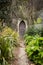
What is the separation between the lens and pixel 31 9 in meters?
21.5

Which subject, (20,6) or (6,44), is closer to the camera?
(6,44)

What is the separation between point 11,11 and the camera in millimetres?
20000

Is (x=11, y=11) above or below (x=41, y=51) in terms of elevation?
above

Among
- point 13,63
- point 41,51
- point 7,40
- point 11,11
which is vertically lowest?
point 13,63

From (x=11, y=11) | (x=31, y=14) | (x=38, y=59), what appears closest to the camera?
(x=38, y=59)

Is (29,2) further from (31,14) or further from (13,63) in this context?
(13,63)

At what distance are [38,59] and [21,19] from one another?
14322mm

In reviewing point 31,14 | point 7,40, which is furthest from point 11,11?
point 7,40

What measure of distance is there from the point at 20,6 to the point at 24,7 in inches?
23.4

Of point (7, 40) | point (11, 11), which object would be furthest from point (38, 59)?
point (11, 11)

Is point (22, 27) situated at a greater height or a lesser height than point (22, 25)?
lesser

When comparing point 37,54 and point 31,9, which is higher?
point 31,9

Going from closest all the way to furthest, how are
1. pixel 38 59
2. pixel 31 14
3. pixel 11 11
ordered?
pixel 38 59
pixel 11 11
pixel 31 14

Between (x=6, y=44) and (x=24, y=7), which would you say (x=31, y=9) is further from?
(x=6, y=44)
